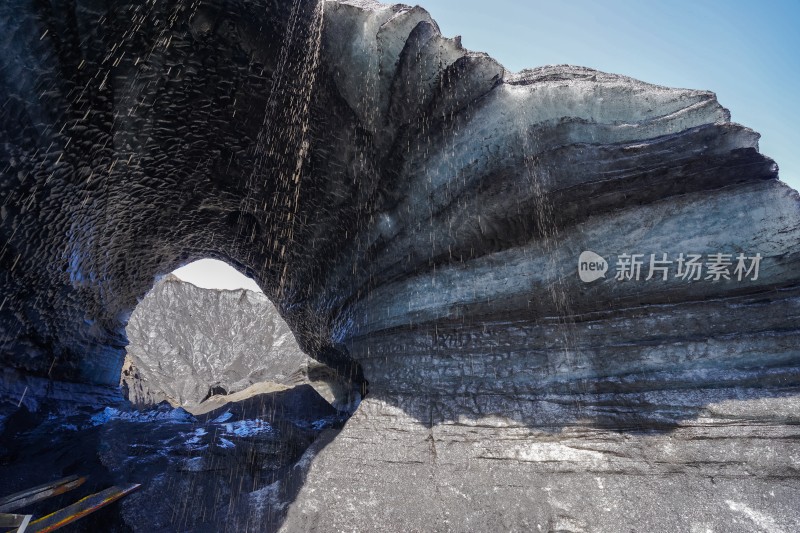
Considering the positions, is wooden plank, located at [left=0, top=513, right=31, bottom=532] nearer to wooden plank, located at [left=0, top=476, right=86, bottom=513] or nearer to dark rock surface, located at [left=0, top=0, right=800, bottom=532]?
wooden plank, located at [left=0, top=476, right=86, bottom=513]

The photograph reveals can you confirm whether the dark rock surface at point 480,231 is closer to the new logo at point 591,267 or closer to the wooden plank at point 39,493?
the new logo at point 591,267

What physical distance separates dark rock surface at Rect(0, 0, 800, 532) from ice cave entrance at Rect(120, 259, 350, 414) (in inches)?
404

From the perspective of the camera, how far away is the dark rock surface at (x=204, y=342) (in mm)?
15430

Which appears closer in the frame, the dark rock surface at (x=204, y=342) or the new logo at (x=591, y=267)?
the new logo at (x=591, y=267)

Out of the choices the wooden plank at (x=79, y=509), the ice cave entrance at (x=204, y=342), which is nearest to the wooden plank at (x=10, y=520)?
the wooden plank at (x=79, y=509)

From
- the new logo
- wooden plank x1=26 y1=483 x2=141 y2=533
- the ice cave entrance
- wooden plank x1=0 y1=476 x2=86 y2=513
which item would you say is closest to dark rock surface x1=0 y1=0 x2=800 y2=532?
the new logo

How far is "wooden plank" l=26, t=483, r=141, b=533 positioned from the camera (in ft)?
10.3

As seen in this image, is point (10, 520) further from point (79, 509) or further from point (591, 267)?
point (591, 267)

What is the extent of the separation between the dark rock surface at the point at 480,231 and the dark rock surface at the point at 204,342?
1099 cm

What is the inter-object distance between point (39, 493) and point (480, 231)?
193 inches

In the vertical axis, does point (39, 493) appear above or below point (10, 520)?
below

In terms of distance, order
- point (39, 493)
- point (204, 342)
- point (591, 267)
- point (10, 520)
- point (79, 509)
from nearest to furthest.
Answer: point (10, 520), point (79, 509), point (39, 493), point (591, 267), point (204, 342)

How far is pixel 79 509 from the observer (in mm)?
3494

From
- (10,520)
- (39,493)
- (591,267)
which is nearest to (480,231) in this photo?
(591,267)
